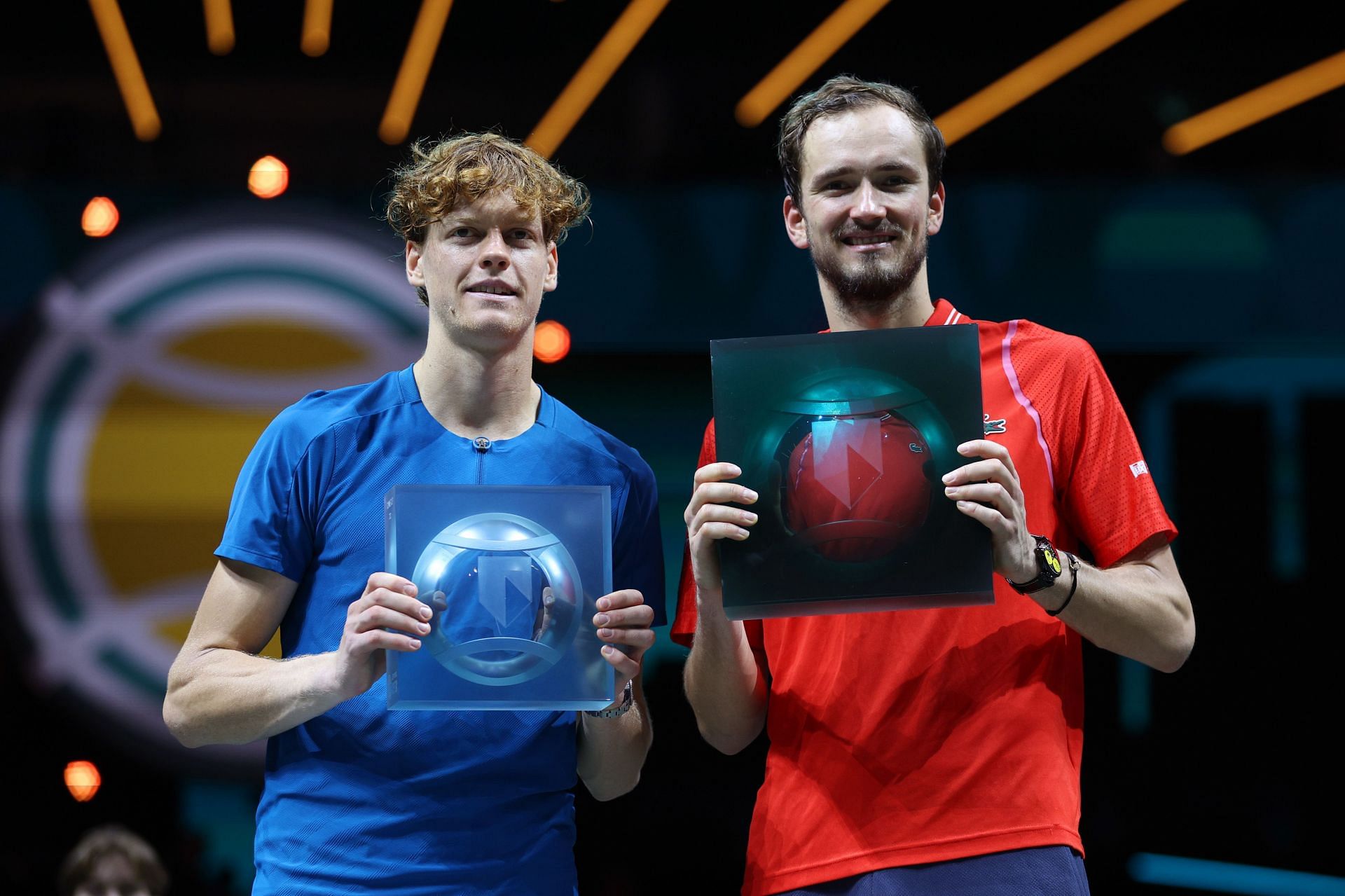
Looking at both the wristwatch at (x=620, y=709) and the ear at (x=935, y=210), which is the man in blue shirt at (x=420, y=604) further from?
the ear at (x=935, y=210)

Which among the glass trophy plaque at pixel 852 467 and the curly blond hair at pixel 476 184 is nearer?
the glass trophy plaque at pixel 852 467

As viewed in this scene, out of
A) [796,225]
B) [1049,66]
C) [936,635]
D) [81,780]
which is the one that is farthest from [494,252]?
[81,780]

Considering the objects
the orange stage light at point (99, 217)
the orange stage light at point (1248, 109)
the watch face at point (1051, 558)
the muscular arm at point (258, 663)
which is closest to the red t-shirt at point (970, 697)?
the watch face at point (1051, 558)

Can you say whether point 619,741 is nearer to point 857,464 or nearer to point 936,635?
point 936,635

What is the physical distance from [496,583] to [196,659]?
0.55 meters

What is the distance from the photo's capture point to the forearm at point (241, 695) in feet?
6.47

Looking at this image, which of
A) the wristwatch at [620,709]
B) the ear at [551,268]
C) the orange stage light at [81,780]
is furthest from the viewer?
the orange stage light at [81,780]

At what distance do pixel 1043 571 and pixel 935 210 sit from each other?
752 mm

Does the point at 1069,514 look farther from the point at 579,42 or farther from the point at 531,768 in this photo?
the point at 579,42

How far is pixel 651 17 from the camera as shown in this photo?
4.02 m

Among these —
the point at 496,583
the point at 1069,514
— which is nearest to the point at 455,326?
the point at 496,583

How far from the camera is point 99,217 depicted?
398 centimetres

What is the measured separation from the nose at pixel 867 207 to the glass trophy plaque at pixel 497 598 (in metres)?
0.65

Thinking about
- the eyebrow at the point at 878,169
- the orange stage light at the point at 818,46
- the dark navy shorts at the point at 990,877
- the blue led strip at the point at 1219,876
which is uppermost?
the orange stage light at the point at 818,46
